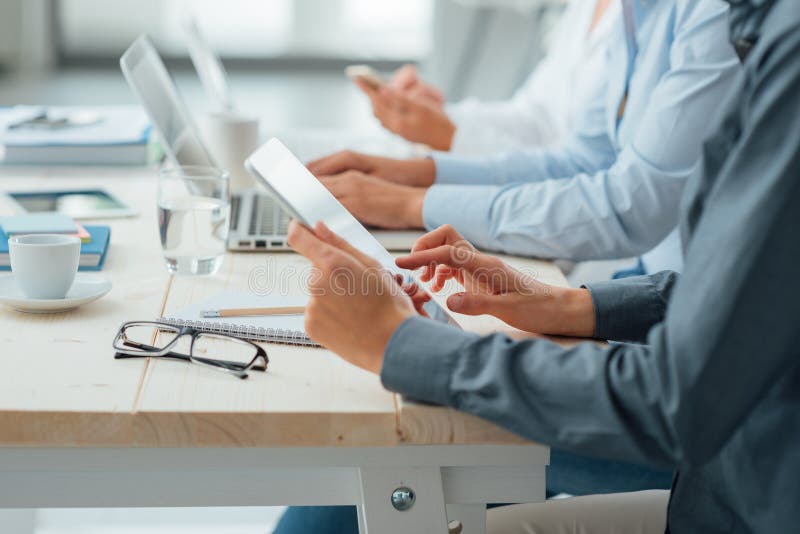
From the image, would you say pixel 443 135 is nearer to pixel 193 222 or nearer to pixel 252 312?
pixel 193 222

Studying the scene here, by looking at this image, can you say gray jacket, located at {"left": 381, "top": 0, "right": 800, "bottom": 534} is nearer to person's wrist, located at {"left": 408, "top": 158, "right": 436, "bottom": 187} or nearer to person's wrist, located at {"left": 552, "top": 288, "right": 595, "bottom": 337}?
person's wrist, located at {"left": 552, "top": 288, "right": 595, "bottom": 337}

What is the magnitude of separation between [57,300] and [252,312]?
19 centimetres

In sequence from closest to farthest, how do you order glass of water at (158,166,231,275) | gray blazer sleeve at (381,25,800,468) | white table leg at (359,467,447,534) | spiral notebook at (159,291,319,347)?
gray blazer sleeve at (381,25,800,468) → white table leg at (359,467,447,534) → spiral notebook at (159,291,319,347) → glass of water at (158,166,231,275)

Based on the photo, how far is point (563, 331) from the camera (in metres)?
0.94


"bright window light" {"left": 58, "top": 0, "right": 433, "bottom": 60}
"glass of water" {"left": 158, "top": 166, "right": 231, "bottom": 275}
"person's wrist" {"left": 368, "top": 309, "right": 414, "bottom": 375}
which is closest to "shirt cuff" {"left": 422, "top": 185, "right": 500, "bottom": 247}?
"glass of water" {"left": 158, "top": 166, "right": 231, "bottom": 275}

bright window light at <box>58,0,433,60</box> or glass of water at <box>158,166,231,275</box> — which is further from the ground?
bright window light at <box>58,0,433,60</box>

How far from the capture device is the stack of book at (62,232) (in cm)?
111

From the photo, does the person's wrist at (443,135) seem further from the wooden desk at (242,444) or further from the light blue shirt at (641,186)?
the wooden desk at (242,444)

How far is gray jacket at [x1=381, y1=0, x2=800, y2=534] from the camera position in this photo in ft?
2.13

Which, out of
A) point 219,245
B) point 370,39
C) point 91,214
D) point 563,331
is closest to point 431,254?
point 563,331

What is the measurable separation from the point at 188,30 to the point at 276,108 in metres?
3.19

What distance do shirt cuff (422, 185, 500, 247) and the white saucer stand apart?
0.45 meters

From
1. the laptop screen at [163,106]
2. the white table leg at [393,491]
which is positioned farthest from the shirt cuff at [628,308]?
the laptop screen at [163,106]

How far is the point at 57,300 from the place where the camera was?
0.94 metres
